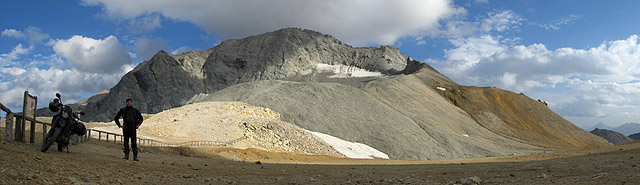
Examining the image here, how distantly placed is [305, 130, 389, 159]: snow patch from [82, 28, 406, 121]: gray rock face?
8134cm

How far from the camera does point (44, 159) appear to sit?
866 cm

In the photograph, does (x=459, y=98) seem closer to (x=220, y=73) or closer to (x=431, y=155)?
(x=431, y=155)

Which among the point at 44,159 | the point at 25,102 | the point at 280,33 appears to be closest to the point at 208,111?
the point at 25,102

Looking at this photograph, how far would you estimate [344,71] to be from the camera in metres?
148

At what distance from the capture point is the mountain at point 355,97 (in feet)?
157

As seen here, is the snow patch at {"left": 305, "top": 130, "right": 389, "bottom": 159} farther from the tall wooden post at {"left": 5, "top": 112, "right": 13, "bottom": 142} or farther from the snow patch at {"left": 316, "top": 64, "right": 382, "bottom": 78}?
the snow patch at {"left": 316, "top": 64, "right": 382, "bottom": 78}

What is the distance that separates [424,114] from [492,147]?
12.0 meters

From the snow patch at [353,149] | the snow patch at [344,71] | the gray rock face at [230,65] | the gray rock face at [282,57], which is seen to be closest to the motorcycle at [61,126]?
the snow patch at [353,149]

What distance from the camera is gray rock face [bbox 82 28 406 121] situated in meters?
117

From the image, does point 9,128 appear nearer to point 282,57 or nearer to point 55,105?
point 55,105

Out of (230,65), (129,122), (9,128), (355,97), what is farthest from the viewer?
(230,65)

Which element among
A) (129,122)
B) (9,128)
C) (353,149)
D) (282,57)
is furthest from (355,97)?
(282,57)

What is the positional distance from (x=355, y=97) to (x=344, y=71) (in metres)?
91.2

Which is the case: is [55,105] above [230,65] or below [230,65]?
below
